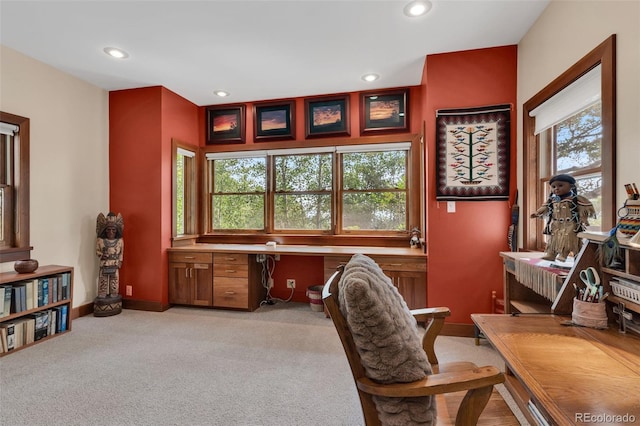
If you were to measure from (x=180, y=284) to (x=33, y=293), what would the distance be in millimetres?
1358

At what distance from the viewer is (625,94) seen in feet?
5.20

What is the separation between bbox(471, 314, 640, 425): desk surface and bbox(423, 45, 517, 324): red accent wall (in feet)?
4.99

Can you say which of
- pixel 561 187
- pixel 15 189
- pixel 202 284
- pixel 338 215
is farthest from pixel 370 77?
pixel 15 189

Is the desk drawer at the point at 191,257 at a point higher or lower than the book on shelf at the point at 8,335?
higher

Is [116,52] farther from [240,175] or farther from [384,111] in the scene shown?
[384,111]

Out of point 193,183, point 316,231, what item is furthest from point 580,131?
point 193,183

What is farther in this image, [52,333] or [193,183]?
[193,183]

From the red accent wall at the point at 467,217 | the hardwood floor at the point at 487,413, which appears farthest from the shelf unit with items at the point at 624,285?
the red accent wall at the point at 467,217

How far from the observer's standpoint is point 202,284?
147 inches

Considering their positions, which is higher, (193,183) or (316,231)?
(193,183)

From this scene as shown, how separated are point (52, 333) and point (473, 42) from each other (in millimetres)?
4888

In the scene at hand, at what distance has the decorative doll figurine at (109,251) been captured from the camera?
3.48m

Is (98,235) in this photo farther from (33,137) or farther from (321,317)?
(321,317)

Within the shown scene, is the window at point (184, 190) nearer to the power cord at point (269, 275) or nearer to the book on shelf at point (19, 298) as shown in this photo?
the power cord at point (269, 275)
